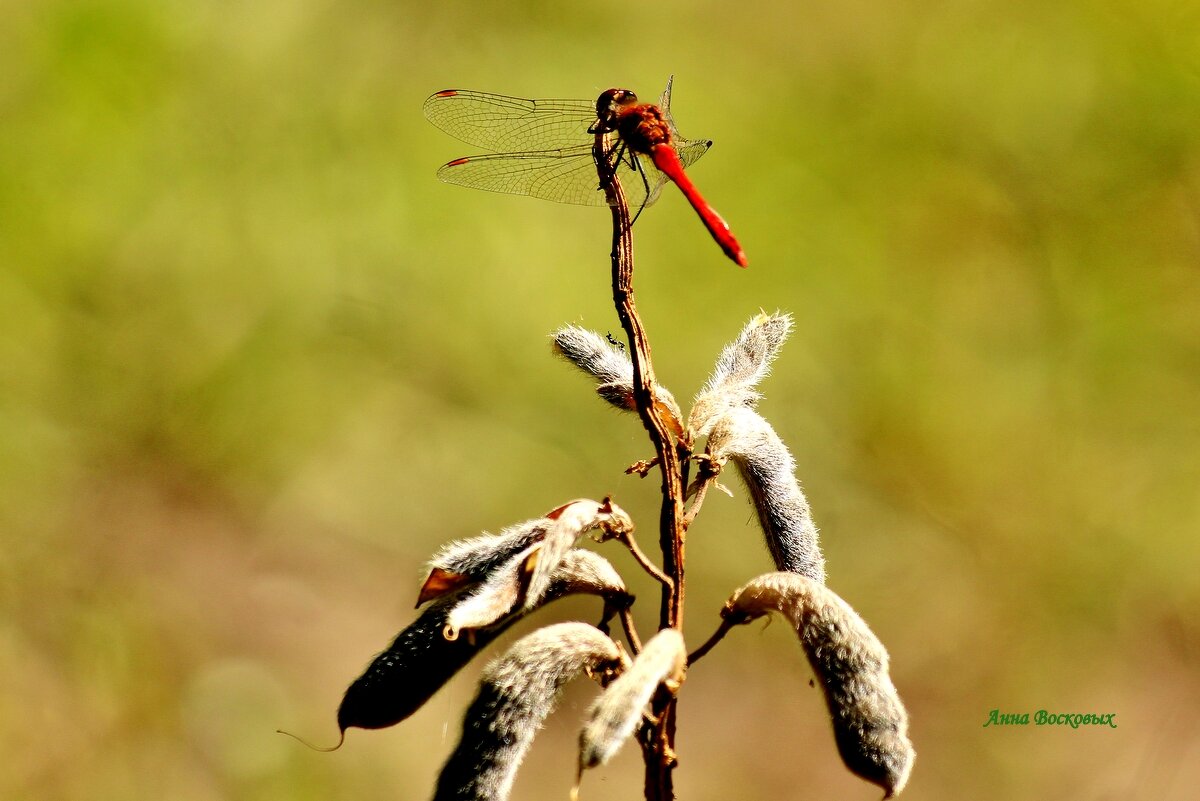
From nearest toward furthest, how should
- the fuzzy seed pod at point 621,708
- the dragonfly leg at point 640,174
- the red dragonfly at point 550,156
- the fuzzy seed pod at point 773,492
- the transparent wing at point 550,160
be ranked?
the fuzzy seed pod at point 621,708 < the fuzzy seed pod at point 773,492 < the dragonfly leg at point 640,174 < the red dragonfly at point 550,156 < the transparent wing at point 550,160

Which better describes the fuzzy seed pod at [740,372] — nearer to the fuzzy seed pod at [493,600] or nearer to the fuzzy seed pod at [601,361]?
the fuzzy seed pod at [601,361]

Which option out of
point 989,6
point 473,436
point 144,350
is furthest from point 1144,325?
point 144,350

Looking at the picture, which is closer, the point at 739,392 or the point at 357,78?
the point at 739,392

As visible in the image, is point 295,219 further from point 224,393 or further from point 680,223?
point 680,223

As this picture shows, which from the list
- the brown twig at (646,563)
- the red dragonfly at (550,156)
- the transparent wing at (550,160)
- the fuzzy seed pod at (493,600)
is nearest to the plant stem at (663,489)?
the brown twig at (646,563)

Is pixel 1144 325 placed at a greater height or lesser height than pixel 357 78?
greater
